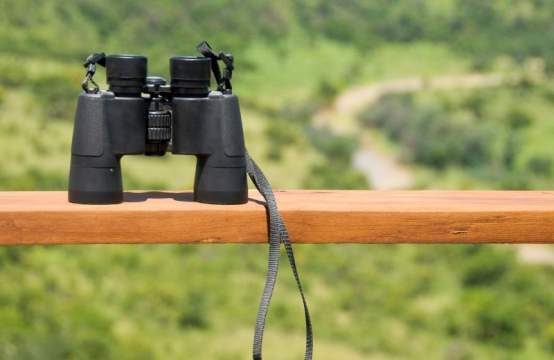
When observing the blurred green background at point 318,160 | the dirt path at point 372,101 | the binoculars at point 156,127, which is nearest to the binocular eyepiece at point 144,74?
the binoculars at point 156,127

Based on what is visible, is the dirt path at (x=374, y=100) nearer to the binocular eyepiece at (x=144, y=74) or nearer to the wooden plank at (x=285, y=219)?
the wooden plank at (x=285, y=219)

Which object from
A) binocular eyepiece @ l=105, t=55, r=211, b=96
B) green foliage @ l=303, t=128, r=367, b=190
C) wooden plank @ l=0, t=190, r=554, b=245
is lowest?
green foliage @ l=303, t=128, r=367, b=190

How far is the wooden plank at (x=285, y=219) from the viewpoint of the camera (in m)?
1.82

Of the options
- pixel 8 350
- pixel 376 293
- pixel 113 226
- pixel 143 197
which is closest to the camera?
pixel 113 226

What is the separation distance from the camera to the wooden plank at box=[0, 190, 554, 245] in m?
1.82

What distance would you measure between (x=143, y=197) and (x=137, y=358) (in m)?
13.1

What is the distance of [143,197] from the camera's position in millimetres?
1997

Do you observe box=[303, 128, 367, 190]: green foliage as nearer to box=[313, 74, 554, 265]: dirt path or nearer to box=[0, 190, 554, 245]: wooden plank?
box=[313, 74, 554, 265]: dirt path

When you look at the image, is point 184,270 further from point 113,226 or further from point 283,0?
point 283,0

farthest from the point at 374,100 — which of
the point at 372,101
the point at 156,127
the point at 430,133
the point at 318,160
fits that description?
the point at 156,127

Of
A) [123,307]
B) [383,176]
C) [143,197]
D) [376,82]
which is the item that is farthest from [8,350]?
[376,82]

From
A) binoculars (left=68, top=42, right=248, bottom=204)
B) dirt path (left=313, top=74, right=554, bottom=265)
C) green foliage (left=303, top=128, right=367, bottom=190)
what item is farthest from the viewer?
A: dirt path (left=313, top=74, right=554, bottom=265)

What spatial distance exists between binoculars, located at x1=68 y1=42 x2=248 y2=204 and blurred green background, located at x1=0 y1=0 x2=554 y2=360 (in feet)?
40.7

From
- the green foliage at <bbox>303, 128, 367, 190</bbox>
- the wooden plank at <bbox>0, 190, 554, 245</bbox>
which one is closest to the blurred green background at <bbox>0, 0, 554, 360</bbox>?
the green foliage at <bbox>303, 128, 367, 190</bbox>
